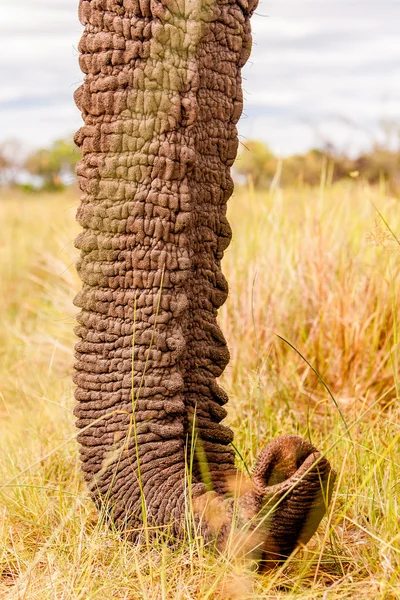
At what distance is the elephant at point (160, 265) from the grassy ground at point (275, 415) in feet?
0.43

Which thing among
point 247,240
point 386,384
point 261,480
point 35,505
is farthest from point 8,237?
point 261,480

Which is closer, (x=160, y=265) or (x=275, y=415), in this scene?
(x=160, y=265)

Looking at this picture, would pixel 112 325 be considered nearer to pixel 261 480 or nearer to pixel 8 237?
pixel 261 480

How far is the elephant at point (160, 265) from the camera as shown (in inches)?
93.0

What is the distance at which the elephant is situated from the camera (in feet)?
7.75

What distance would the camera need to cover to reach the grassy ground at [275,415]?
89.8 inches

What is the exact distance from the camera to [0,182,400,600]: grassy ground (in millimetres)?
2281

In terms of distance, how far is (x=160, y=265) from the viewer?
240cm

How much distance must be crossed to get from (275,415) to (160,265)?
1266 mm

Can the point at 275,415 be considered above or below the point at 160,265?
below

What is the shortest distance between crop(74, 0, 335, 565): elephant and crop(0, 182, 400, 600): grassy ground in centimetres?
13

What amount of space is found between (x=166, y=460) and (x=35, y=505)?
554 mm

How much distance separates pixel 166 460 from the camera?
96.7 inches

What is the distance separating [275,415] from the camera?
137 inches
